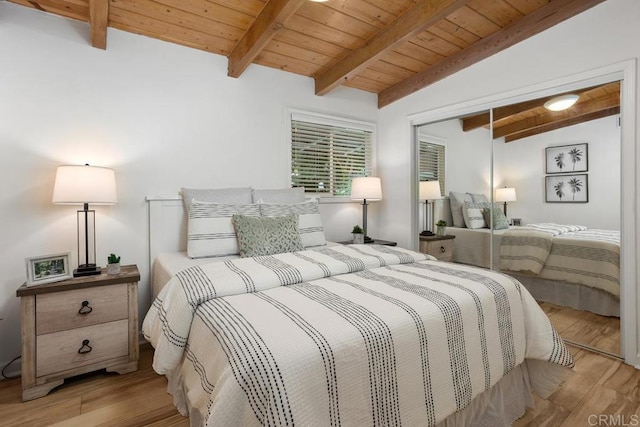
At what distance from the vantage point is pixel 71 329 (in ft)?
6.17

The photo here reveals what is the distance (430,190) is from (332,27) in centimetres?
190

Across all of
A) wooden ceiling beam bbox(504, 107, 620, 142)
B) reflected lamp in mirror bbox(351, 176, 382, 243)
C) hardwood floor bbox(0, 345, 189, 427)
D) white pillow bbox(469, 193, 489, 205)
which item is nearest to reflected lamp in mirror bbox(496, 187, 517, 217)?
white pillow bbox(469, 193, 489, 205)

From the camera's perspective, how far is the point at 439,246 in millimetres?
3354

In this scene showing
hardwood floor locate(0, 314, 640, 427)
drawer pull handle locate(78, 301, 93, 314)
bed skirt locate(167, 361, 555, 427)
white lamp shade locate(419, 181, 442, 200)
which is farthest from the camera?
white lamp shade locate(419, 181, 442, 200)

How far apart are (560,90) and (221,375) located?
3.02 m

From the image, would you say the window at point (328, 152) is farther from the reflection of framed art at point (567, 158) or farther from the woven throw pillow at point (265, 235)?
the reflection of framed art at point (567, 158)

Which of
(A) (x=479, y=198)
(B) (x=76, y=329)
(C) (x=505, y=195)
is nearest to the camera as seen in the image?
(B) (x=76, y=329)

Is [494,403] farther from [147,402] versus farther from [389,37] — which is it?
[389,37]

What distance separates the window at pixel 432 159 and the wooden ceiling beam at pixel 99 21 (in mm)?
2990

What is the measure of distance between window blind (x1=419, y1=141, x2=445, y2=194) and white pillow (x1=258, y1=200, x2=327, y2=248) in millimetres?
1448

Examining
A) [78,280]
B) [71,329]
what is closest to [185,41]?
[78,280]

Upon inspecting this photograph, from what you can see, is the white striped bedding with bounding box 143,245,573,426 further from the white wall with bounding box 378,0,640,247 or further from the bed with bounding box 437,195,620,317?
the white wall with bounding box 378,0,640,247

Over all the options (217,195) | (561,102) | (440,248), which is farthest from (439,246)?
(217,195)

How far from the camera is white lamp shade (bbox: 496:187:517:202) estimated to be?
2.76 metres
